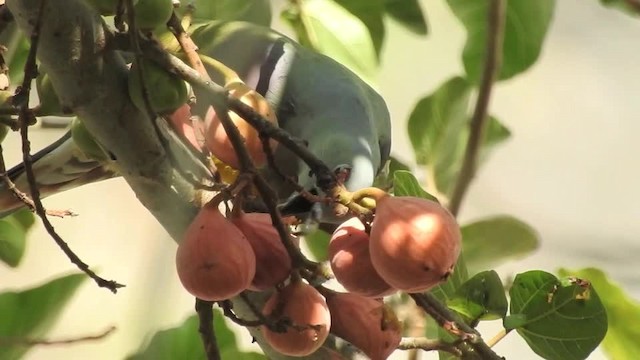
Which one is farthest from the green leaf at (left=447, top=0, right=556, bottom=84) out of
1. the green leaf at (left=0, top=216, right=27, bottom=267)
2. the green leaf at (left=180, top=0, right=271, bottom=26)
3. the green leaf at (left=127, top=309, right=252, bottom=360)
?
the green leaf at (left=0, top=216, right=27, bottom=267)

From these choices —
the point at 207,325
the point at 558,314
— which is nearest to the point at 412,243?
the point at 207,325

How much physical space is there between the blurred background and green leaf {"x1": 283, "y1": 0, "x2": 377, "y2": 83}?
32 centimetres

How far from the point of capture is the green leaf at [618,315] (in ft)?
1.91

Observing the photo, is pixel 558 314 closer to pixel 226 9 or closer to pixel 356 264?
pixel 356 264

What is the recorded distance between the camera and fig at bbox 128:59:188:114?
29cm

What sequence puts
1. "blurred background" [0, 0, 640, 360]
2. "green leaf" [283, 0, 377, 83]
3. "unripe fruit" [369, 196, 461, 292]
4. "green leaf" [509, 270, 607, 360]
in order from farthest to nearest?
"blurred background" [0, 0, 640, 360]
"green leaf" [283, 0, 377, 83]
"green leaf" [509, 270, 607, 360]
"unripe fruit" [369, 196, 461, 292]

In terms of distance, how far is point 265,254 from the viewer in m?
0.31

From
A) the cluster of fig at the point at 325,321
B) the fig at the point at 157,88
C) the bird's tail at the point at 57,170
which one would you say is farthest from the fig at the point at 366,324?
the bird's tail at the point at 57,170

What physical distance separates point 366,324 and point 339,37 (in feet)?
0.95

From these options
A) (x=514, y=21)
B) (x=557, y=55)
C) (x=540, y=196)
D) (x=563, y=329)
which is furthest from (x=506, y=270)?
(x=563, y=329)

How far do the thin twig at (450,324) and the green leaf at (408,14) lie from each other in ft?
1.23

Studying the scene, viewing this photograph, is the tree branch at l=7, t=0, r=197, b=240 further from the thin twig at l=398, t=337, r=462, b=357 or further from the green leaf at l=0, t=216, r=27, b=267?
the green leaf at l=0, t=216, r=27, b=267

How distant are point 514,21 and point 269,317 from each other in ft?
1.34

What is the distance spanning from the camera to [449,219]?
271mm
